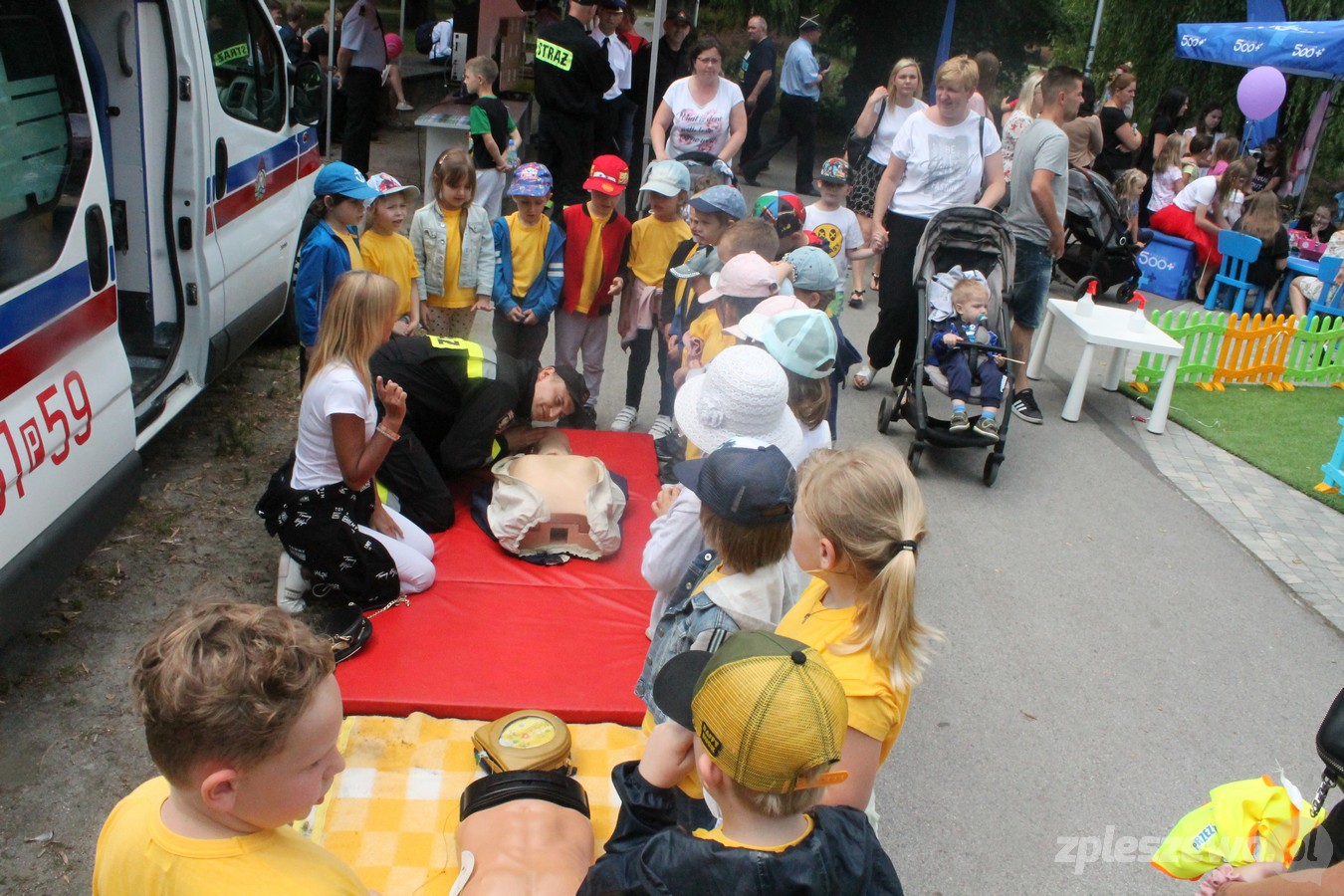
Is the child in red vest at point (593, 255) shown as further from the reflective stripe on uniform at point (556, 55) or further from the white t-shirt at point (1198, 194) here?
the white t-shirt at point (1198, 194)

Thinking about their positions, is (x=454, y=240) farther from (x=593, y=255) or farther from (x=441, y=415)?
(x=441, y=415)

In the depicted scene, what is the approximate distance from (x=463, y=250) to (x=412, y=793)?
3188mm

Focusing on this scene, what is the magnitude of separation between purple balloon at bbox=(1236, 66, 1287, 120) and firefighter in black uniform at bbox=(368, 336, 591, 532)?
11.3 m

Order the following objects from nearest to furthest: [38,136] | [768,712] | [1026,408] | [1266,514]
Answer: [768,712] → [38,136] → [1266,514] → [1026,408]

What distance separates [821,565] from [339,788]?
1709mm

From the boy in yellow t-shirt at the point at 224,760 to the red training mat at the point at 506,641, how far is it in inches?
75.8

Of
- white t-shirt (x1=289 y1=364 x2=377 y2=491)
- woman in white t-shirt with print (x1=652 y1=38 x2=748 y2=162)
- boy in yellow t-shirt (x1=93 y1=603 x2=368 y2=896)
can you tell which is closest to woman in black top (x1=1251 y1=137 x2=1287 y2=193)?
woman in white t-shirt with print (x1=652 y1=38 x2=748 y2=162)

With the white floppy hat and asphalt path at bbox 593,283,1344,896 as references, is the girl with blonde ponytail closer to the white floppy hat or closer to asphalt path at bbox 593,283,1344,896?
the white floppy hat

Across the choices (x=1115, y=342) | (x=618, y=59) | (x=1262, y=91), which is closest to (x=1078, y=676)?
(x=1115, y=342)

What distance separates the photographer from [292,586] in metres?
4.26

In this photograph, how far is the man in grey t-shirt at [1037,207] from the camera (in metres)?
6.84

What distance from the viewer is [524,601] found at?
4305mm

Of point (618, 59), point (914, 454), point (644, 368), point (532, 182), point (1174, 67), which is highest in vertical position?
point (1174, 67)

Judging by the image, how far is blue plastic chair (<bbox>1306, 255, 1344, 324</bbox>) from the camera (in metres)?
9.73
